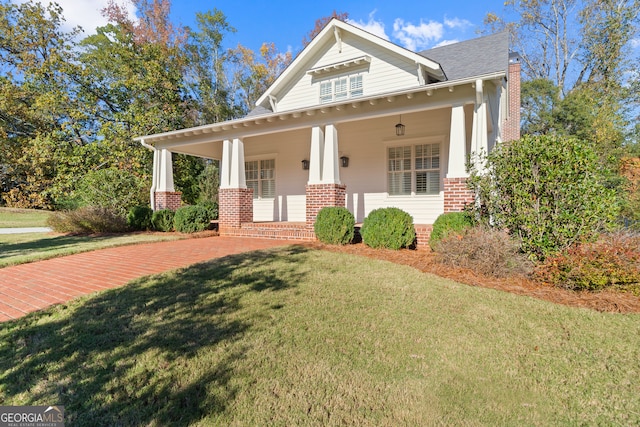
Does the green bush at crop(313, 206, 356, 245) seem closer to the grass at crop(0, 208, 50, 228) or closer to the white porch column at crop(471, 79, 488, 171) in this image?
the white porch column at crop(471, 79, 488, 171)

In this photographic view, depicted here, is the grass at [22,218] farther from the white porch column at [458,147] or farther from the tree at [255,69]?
the white porch column at [458,147]

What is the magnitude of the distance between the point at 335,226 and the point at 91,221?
8.55 m

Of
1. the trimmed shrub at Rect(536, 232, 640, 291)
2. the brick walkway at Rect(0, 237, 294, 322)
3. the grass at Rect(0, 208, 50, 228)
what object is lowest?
the brick walkway at Rect(0, 237, 294, 322)

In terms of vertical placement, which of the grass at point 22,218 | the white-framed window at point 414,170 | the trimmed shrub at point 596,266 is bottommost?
the trimmed shrub at point 596,266

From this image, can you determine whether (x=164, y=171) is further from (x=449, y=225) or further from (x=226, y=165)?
(x=449, y=225)

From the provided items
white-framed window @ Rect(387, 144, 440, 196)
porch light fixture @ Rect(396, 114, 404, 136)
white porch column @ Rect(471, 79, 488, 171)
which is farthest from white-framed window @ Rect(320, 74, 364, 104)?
white porch column @ Rect(471, 79, 488, 171)

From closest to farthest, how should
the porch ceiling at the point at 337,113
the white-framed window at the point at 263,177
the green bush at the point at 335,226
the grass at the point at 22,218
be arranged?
the porch ceiling at the point at 337,113
the green bush at the point at 335,226
the white-framed window at the point at 263,177
the grass at the point at 22,218

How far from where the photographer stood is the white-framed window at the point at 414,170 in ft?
29.6

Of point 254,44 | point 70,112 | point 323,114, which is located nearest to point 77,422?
point 323,114

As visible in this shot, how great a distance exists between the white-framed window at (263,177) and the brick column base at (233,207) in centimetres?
214

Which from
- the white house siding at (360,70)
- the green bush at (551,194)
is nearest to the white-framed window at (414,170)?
the white house siding at (360,70)

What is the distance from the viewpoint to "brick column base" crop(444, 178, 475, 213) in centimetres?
631

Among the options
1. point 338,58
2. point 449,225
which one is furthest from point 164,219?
point 449,225

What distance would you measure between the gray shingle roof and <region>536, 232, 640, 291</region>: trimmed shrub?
18.0 ft
